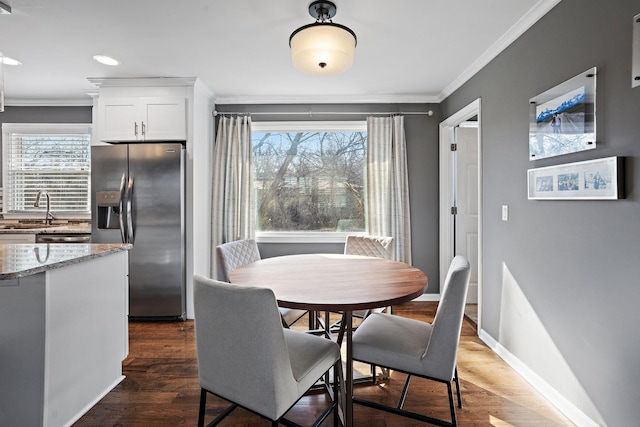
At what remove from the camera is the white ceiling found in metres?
2.12

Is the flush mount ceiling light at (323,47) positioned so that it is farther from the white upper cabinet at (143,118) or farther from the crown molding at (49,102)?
the crown molding at (49,102)

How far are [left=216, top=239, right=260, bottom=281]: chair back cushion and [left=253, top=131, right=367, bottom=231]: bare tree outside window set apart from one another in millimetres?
1237

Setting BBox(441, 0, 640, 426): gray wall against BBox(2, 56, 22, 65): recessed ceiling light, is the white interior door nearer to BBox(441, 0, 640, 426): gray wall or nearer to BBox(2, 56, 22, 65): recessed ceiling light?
BBox(441, 0, 640, 426): gray wall

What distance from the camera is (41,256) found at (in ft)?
5.74

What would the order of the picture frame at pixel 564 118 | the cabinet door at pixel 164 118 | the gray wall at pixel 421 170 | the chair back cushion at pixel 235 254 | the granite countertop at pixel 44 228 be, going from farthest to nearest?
1. the gray wall at pixel 421 170
2. the granite countertop at pixel 44 228
3. the cabinet door at pixel 164 118
4. the chair back cushion at pixel 235 254
5. the picture frame at pixel 564 118

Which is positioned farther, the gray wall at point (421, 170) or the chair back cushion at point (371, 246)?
the gray wall at point (421, 170)

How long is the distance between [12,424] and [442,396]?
2.30 metres

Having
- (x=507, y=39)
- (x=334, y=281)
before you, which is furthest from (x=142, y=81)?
(x=507, y=39)

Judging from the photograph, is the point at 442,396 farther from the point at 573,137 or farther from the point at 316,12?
the point at 316,12

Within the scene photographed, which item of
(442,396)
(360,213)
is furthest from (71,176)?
(442,396)

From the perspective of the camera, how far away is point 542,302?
6.93 ft

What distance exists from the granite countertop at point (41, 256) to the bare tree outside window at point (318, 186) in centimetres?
204

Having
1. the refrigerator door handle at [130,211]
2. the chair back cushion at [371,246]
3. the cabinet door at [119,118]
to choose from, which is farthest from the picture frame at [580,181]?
the cabinet door at [119,118]

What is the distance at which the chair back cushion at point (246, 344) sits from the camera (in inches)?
47.8
